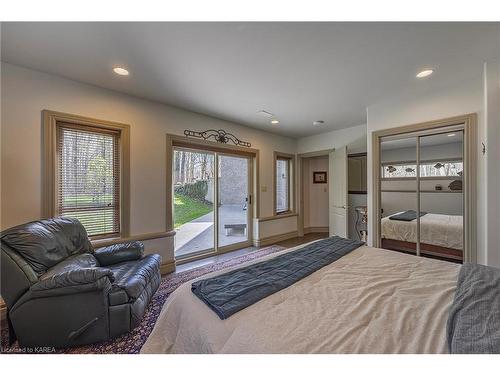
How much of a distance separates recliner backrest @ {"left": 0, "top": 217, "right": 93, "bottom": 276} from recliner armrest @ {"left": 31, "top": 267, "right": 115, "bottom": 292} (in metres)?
0.18

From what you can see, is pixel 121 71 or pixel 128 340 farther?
pixel 121 71

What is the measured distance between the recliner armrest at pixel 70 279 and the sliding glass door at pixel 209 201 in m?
1.79

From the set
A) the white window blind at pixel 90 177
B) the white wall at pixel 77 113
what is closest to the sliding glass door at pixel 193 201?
the white wall at pixel 77 113

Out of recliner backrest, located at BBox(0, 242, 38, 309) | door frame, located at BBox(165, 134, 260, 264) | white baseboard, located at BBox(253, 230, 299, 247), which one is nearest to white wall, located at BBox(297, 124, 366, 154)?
door frame, located at BBox(165, 134, 260, 264)

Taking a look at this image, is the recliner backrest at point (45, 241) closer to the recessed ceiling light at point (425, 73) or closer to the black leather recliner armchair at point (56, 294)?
the black leather recliner armchair at point (56, 294)

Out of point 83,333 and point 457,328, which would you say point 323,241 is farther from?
point 83,333

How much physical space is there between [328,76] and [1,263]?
10.6 ft

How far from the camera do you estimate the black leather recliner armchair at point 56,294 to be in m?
1.47

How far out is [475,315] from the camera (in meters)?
0.93

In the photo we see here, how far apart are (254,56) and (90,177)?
2.33 metres

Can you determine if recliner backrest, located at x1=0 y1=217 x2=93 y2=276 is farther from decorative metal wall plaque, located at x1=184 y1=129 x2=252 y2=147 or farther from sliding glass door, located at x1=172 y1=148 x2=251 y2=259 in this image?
decorative metal wall plaque, located at x1=184 y1=129 x2=252 y2=147

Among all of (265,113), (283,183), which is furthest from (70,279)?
(283,183)

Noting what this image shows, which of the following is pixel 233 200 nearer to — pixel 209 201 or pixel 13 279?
pixel 209 201

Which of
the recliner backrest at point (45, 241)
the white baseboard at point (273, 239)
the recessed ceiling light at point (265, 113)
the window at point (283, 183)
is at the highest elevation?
the recessed ceiling light at point (265, 113)
